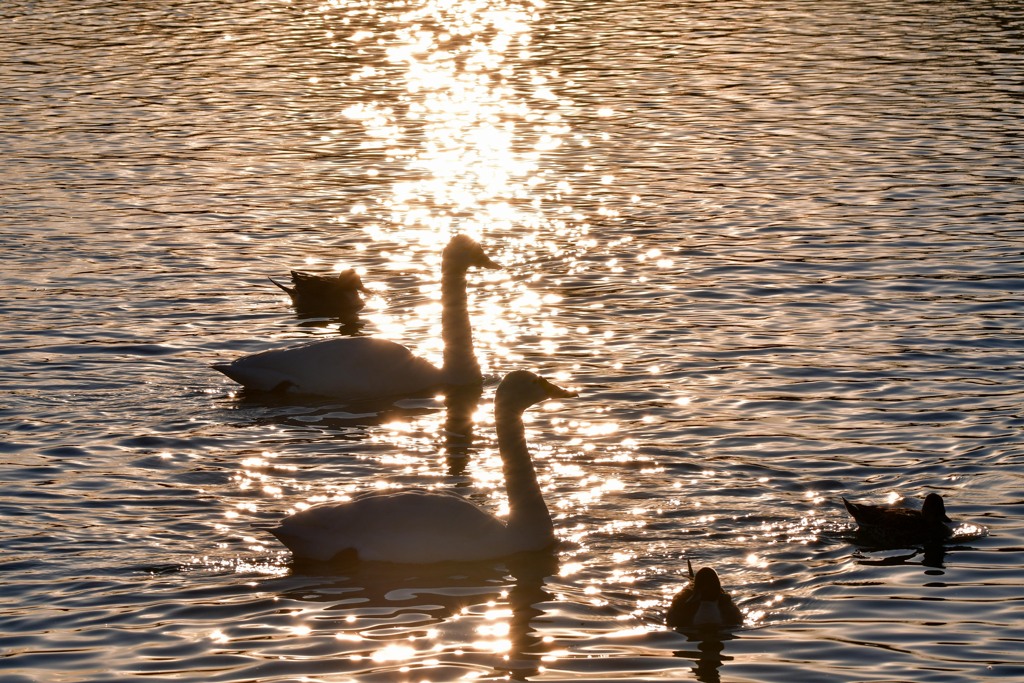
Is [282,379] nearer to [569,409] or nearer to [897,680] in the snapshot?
[569,409]

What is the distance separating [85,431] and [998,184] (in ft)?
46.4

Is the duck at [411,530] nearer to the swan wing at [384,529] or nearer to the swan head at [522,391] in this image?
the swan wing at [384,529]

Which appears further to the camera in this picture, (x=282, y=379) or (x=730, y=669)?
(x=282, y=379)

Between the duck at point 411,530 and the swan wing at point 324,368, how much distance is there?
4375mm

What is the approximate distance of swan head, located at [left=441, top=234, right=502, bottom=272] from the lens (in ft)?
56.1

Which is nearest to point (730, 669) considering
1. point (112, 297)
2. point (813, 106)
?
point (112, 297)

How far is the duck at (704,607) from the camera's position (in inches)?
400

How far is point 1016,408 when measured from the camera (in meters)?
14.9

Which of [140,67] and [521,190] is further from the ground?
[140,67]

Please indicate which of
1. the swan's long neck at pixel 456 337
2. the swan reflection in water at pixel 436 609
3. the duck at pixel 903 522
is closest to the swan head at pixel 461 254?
the swan's long neck at pixel 456 337

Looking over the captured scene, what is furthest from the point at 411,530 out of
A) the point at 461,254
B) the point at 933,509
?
the point at 461,254

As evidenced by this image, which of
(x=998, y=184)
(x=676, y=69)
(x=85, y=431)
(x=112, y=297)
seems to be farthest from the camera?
(x=676, y=69)

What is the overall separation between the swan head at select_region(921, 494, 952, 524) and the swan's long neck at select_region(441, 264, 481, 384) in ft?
19.7

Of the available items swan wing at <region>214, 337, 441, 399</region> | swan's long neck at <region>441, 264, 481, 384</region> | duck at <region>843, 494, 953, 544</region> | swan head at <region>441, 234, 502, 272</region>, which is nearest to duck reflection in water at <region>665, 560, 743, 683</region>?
duck at <region>843, 494, 953, 544</region>
